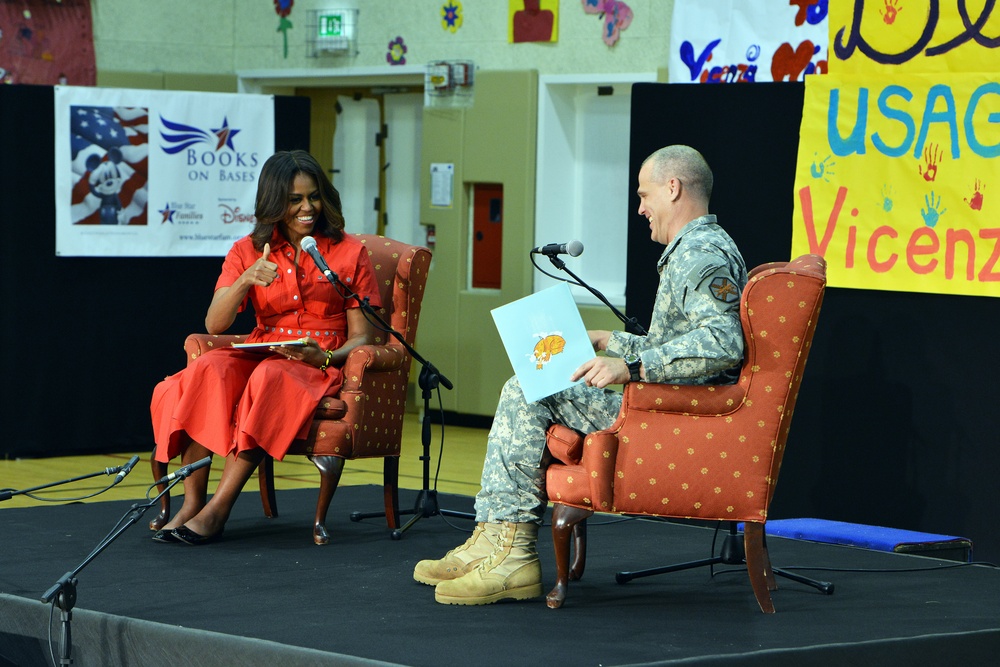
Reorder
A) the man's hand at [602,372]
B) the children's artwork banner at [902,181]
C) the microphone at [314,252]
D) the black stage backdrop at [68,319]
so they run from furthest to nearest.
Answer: the black stage backdrop at [68,319] < the children's artwork banner at [902,181] < the microphone at [314,252] < the man's hand at [602,372]

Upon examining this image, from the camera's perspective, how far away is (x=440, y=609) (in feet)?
11.7

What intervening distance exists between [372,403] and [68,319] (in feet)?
9.56

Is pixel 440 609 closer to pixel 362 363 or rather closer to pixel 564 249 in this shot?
pixel 564 249

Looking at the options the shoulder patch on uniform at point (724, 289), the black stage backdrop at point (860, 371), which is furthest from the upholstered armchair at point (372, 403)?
the shoulder patch on uniform at point (724, 289)

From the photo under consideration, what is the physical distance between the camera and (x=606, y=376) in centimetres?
353

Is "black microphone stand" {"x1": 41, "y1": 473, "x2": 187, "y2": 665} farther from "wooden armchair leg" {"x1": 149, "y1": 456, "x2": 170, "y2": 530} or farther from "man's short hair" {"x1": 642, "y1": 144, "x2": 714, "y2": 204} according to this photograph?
"man's short hair" {"x1": 642, "y1": 144, "x2": 714, "y2": 204}

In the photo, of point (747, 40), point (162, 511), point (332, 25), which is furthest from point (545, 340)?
point (332, 25)

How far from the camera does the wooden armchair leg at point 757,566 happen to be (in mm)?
3600

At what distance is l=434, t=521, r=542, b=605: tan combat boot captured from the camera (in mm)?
3604

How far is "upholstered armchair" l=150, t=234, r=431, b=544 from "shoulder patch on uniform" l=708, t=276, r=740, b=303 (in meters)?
1.39

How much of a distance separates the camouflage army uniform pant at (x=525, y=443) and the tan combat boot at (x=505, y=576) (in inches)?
1.8

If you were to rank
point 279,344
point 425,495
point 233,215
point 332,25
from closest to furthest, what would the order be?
point 279,344, point 425,495, point 233,215, point 332,25

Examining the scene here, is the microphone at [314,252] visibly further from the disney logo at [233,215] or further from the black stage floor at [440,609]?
the disney logo at [233,215]

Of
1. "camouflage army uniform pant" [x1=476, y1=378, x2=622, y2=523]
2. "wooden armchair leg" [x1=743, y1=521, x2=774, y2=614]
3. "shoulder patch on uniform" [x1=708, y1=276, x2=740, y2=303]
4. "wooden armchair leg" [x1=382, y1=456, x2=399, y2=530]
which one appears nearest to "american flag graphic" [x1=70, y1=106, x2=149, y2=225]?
"wooden armchair leg" [x1=382, y1=456, x2=399, y2=530]
